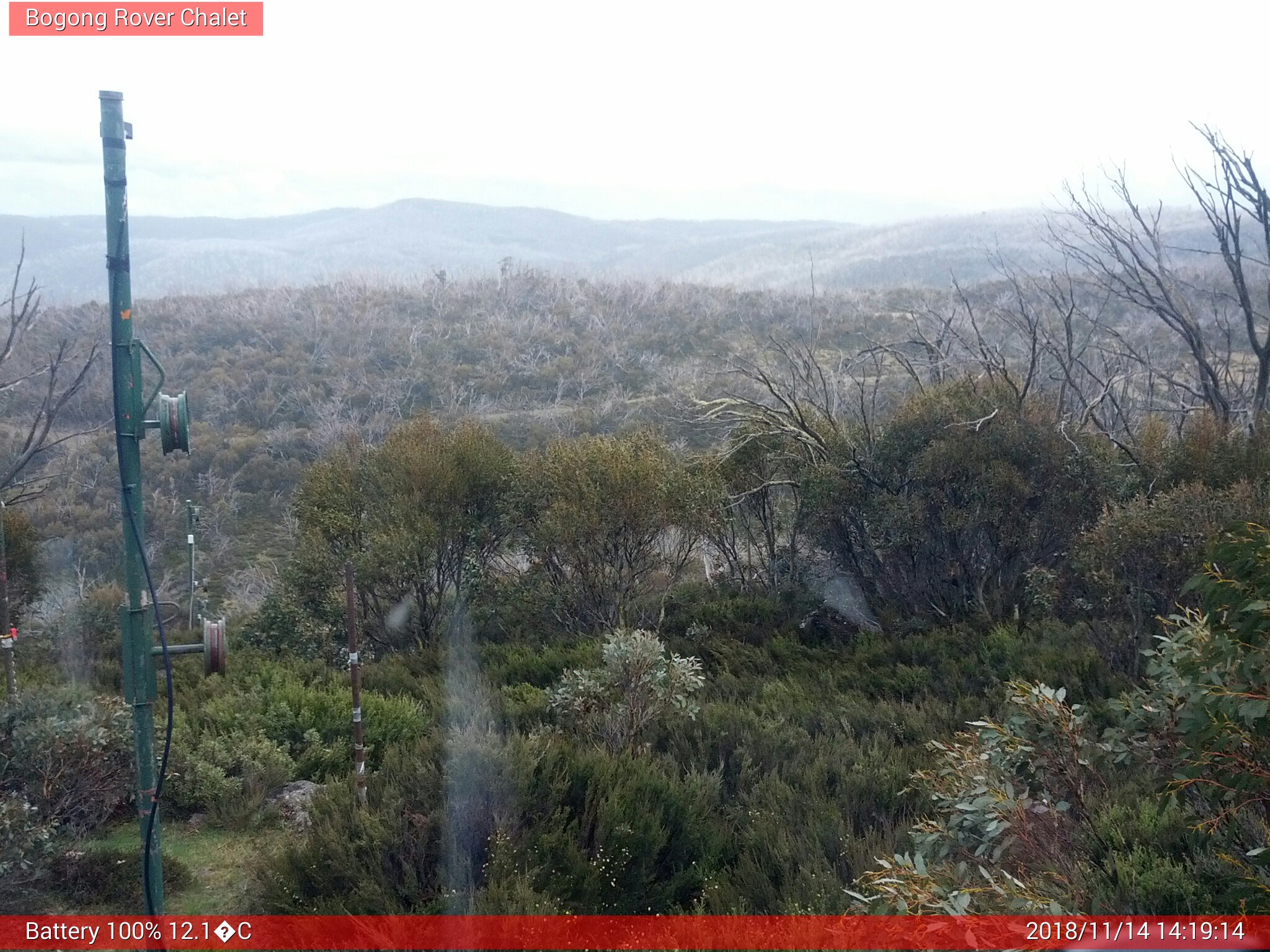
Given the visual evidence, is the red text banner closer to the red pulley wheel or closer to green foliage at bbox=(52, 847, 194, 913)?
green foliage at bbox=(52, 847, 194, 913)

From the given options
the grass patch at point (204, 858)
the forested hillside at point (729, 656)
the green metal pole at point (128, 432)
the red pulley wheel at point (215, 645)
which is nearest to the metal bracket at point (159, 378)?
the green metal pole at point (128, 432)

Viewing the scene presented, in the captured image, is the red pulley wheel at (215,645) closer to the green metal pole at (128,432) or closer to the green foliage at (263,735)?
the green metal pole at (128,432)

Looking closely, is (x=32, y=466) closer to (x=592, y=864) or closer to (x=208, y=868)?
(x=208, y=868)

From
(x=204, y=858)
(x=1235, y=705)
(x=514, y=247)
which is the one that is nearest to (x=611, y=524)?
(x=204, y=858)

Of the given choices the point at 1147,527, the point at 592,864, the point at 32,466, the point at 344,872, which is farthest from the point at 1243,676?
the point at 32,466

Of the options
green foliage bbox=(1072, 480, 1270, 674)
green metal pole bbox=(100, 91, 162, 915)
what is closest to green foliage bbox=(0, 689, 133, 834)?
green metal pole bbox=(100, 91, 162, 915)

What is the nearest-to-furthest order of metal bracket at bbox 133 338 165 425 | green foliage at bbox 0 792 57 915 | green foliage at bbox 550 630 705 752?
1. metal bracket at bbox 133 338 165 425
2. green foliage at bbox 0 792 57 915
3. green foliage at bbox 550 630 705 752
